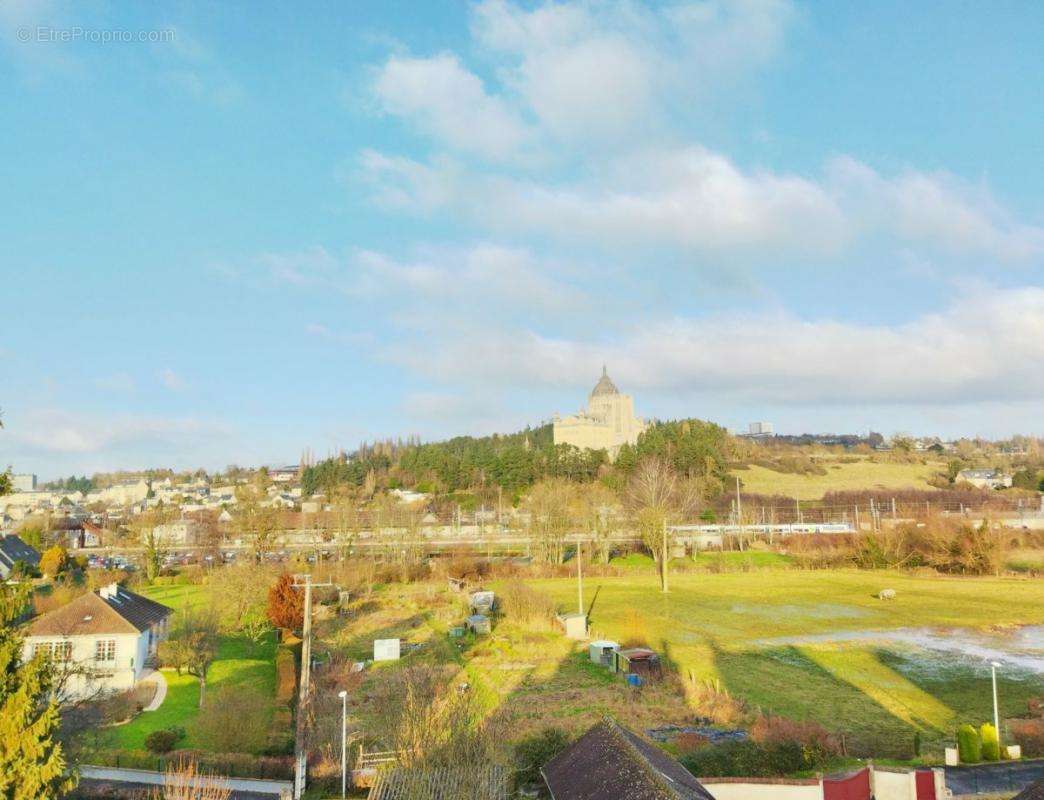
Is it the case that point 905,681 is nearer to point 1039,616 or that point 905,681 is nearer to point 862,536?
point 1039,616

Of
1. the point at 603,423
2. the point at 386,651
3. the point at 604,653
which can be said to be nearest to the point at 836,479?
the point at 603,423

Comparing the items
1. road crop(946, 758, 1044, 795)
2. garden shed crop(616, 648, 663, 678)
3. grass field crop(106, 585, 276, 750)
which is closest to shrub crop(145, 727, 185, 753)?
grass field crop(106, 585, 276, 750)

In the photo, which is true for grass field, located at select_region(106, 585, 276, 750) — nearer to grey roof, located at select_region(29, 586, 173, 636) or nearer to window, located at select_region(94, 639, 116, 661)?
window, located at select_region(94, 639, 116, 661)

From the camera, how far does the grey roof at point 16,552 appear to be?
178 ft

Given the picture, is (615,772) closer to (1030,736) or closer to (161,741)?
(1030,736)

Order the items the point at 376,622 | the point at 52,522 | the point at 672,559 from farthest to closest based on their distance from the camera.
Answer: the point at 52,522
the point at 672,559
the point at 376,622

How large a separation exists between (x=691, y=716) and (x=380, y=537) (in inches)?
1824

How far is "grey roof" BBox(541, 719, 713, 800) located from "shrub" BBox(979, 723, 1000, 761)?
966 centimetres

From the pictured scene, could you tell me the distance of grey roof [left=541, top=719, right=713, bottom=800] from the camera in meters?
12.1

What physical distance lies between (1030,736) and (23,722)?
23970mm

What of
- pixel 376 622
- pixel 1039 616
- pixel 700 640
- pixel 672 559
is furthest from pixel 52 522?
pixel 1039 616

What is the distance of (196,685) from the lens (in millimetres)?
28516

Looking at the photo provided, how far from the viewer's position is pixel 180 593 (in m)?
52.7

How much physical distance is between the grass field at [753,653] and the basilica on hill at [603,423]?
3640 inches
